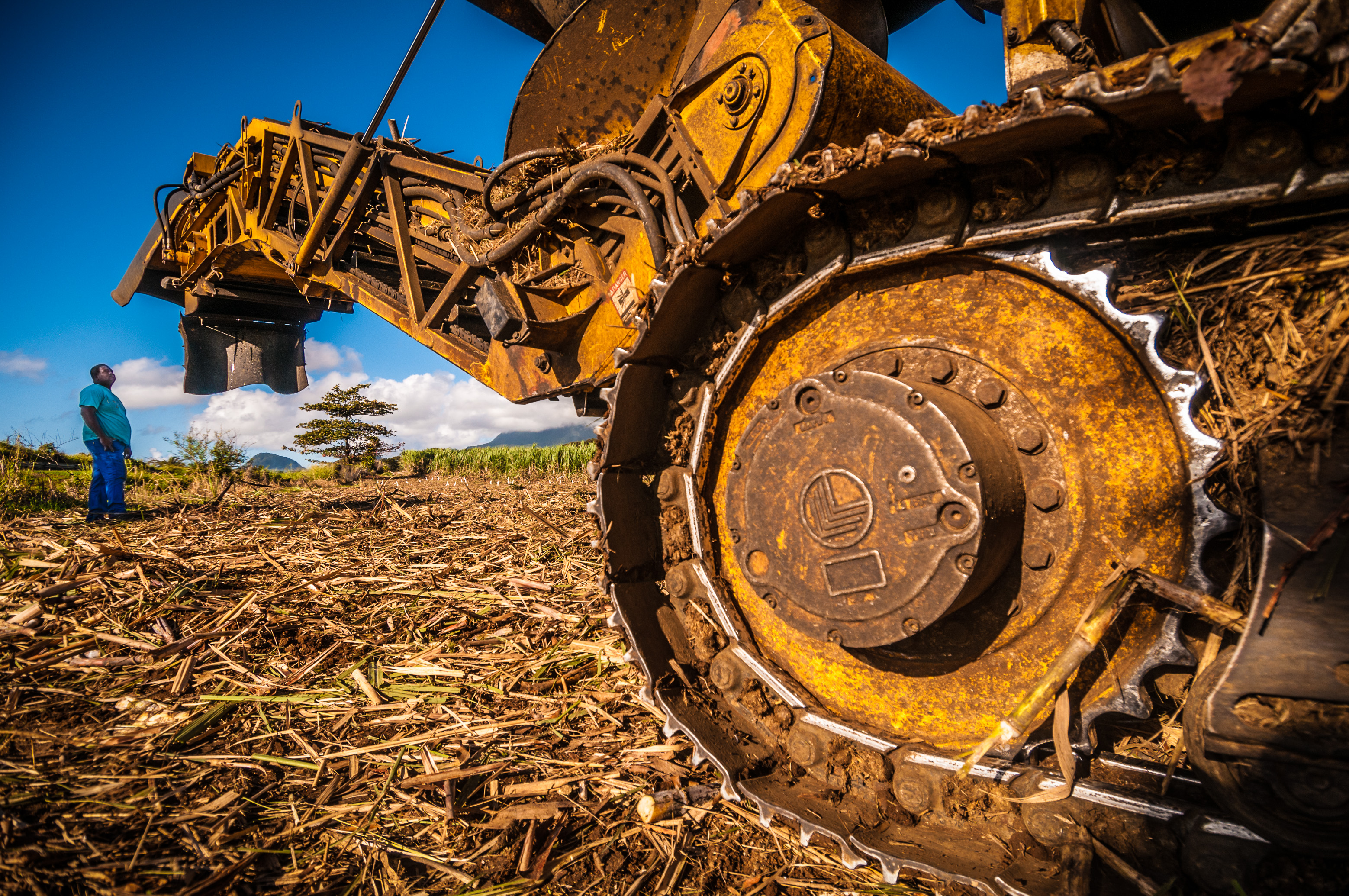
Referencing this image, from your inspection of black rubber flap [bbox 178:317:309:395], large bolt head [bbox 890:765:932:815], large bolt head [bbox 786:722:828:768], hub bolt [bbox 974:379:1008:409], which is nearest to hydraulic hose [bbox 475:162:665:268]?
hub bolt [bbox 974:379:1008:409]

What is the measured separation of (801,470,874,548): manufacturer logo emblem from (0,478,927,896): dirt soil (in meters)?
0.85

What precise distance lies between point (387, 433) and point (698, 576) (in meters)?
21.5

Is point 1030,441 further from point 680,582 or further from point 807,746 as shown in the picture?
point 680,582

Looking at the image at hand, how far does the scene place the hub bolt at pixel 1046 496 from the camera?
1.49 m

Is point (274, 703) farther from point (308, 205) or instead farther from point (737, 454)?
point (308, 205)

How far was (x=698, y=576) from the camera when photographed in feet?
6.66

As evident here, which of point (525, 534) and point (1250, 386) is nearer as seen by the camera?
point (1250, 386)

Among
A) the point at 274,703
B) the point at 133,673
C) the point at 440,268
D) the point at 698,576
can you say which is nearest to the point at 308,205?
the point at 440,268

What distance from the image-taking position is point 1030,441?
5.01ft

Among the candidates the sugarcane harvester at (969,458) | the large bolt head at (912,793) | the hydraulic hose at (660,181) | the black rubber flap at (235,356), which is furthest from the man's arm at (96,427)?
the large bolt head at (912,793)

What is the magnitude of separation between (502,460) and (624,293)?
12.2 m

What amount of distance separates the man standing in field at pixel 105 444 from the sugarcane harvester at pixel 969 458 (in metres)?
7.39

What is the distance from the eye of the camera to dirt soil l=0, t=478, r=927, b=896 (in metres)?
1.60

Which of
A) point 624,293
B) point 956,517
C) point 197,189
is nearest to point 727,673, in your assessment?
point 956,517
